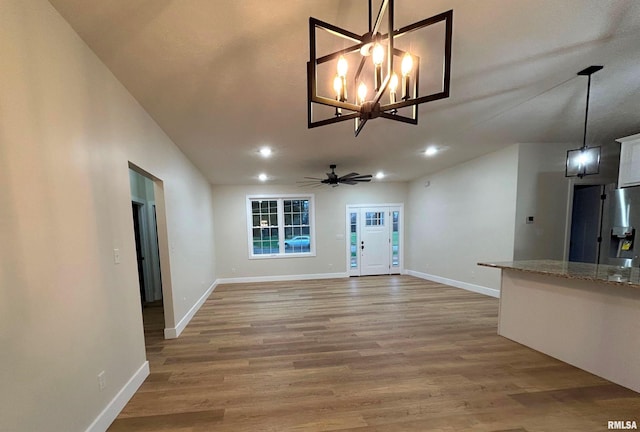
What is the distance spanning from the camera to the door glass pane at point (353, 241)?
6.89m

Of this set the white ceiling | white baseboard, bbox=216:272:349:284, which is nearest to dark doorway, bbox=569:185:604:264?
the white ceiling

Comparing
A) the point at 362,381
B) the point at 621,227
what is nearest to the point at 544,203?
the point at 621,227

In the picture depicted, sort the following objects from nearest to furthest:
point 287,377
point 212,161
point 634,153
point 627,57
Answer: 1. point 627,57
2. point 287,377
3. point 634,153
4. point 212,161

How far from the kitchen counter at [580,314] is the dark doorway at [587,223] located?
8.60 feet

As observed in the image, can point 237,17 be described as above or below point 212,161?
above

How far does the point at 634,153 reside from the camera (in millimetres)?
3137

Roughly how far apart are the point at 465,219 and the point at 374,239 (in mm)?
2444

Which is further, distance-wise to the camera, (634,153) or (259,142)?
(259,142)

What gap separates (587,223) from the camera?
4.58 meters

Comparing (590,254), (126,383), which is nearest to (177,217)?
(126,383)

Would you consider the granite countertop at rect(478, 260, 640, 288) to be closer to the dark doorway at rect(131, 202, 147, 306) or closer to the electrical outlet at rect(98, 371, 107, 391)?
the electrical outlet at rect(98, 371, 107, 391)

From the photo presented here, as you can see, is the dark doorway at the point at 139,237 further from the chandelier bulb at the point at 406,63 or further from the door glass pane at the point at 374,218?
the door glass pane at the point at 374,218

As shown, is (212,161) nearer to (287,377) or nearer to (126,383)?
(126,383)

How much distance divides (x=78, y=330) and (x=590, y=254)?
726 cm
